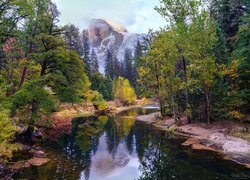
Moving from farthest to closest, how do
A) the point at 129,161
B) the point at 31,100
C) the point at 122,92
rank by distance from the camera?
the point at 122,92
the point at 31,100
the point at 129,161

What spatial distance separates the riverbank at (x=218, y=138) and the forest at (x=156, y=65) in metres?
1.45

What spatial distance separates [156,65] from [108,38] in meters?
133

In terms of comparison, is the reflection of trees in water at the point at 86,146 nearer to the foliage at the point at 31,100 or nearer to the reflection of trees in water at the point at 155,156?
the reflection of trees in water at the point at 155,156

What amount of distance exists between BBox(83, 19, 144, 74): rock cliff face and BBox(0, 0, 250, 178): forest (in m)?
120

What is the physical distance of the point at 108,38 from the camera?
16912cm

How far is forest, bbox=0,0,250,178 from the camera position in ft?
76.0

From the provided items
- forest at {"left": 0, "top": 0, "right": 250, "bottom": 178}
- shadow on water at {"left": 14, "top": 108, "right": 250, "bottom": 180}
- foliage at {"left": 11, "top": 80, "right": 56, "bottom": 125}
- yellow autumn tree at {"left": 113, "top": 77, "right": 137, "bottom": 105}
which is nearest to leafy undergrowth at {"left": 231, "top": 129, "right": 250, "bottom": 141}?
forest at {"left": 0, "top": 0, "right": 250, "bottom": 178}

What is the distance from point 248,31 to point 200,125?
1333 cm

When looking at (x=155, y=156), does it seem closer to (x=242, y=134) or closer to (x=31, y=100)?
(x=242, y=134)

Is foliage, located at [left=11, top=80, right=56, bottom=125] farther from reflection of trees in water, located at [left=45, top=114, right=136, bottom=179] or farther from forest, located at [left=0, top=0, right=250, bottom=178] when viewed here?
reflection of trees in water, located at [left=45, top=114, right=136, bottom=179]

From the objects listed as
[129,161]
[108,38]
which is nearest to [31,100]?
[129,161]

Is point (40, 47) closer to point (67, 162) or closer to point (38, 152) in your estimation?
point (38, 152)

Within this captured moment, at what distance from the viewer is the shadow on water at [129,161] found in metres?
17.5

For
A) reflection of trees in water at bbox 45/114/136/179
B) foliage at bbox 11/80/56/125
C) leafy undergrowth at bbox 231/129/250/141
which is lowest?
reflection of trees in water at bbox 45/114/136/179
